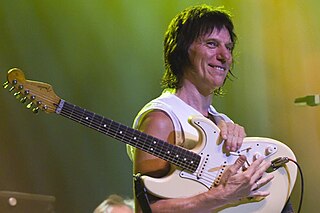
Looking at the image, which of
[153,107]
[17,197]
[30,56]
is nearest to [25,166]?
[17,197]

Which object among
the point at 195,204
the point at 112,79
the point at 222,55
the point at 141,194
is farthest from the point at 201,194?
the point at 112,79

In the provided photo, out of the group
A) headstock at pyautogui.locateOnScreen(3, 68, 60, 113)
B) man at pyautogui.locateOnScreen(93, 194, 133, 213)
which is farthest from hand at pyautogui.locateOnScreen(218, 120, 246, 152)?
man at pyautogui.locateOnScreen(93, 194, 133, 213)

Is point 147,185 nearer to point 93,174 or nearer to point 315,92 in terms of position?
→ point 93,174

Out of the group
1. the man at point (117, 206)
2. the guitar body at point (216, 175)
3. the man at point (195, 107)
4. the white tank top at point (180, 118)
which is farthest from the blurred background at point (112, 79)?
the guitar body at point (216, 175)

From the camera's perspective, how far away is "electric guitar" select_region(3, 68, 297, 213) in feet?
4.34

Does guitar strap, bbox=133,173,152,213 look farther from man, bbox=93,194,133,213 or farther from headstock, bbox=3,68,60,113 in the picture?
man, bbox=93,194,133,213

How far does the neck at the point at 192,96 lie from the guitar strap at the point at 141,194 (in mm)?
303

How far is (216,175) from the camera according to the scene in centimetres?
139

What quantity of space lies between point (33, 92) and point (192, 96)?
1.46 feet

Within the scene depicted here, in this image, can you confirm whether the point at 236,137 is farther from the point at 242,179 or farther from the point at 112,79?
the point at 112,79

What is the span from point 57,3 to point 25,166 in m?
0.65

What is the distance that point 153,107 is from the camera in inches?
56.7

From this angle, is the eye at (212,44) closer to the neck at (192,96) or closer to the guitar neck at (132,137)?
the neck at (192,96)

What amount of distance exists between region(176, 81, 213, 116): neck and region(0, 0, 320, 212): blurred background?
31.7 inches
